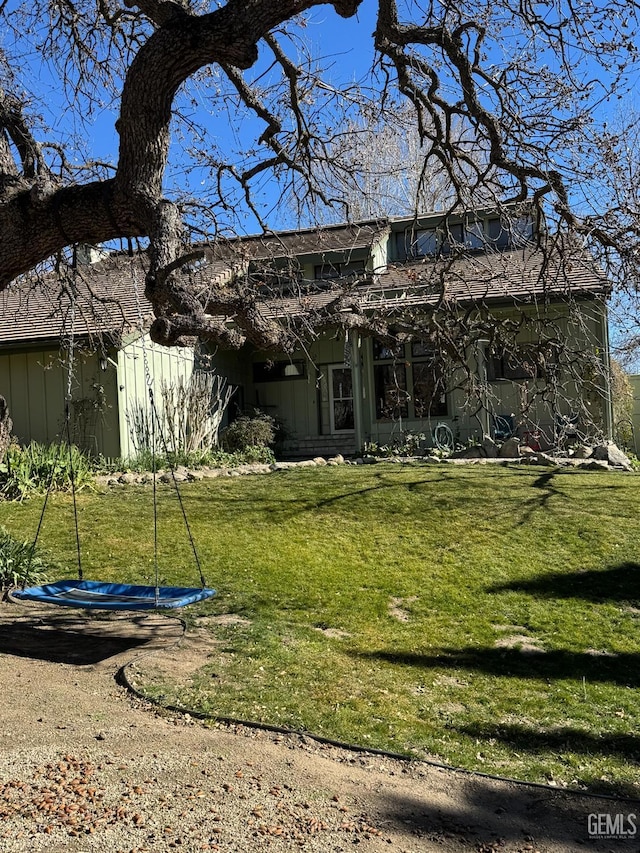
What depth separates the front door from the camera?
1961 cm

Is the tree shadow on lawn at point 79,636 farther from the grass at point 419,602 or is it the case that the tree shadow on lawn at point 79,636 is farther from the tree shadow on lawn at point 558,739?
the tree shadow on lawn at point 558,739

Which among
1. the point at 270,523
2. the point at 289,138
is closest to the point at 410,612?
the point at 270,523

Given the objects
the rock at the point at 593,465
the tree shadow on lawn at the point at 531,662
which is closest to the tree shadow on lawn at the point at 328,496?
the rock at the point at 593,465

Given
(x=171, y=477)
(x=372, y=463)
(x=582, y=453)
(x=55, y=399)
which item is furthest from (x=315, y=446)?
(x=582, y=453)

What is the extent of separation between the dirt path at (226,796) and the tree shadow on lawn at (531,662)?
1712mm

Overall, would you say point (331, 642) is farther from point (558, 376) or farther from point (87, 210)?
point (87, 210)

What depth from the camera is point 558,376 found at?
6.48 meters

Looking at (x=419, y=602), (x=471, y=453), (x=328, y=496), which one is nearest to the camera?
(x=419, y=602)

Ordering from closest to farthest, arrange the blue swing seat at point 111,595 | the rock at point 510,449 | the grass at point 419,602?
the grass at point 419,602 < the blue swing seat at point 111,595 < the rock at point 510,449

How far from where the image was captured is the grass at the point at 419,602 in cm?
482

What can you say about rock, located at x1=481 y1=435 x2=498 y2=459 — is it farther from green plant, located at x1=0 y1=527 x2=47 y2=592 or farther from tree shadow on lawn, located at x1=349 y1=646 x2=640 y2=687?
green plant, located at x1=0 y1=527 x2=47 y2=592

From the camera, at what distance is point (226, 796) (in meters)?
3.68

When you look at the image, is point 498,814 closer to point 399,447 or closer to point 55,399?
point 399,447

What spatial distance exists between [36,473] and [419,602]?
7434mm
